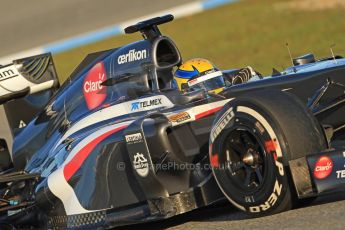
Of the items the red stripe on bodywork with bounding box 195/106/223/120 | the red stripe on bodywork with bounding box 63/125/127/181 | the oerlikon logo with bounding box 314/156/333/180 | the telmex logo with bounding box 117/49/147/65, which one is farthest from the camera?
the telmex logo with bounding box 117/49/147/65

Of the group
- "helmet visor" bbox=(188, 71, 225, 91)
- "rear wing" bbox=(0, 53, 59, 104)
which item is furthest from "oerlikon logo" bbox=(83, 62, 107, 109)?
"rear wing" bbox=(0, 53, 59, 104)

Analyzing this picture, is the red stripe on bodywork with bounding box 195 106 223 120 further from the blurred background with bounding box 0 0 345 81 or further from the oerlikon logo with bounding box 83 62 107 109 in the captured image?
the blurred background with bounding box 0 0 345 81

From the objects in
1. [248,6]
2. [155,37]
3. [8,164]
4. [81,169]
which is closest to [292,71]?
[155,37]

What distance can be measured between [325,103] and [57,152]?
7.43 feet

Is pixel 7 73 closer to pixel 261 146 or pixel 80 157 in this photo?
pixel 80 157

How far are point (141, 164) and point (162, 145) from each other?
0.68ft

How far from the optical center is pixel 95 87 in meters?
6.77

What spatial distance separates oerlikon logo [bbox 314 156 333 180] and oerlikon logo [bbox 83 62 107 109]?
2421 millimetres

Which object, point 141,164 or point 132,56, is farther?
point 132,56

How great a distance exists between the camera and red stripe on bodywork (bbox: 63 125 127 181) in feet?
19.5

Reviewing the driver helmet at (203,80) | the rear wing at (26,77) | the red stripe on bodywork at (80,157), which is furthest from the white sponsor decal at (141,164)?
the rear wing at (26,77)

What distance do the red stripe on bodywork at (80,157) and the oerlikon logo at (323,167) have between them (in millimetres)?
1660

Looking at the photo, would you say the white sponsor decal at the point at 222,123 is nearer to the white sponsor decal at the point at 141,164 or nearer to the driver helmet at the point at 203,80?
the white sponsor decal at the point at 141,164

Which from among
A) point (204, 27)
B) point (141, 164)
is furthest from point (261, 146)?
point (204, 27)
